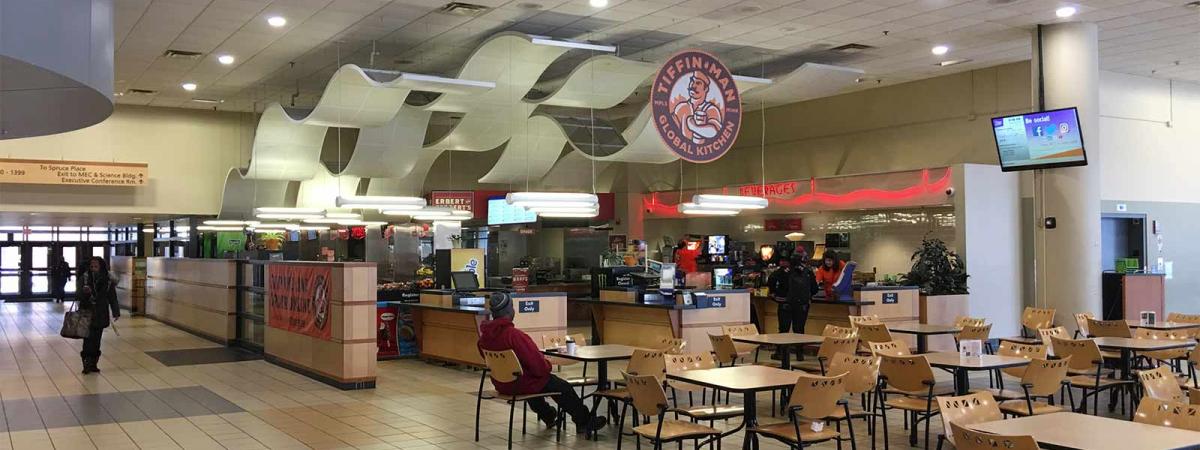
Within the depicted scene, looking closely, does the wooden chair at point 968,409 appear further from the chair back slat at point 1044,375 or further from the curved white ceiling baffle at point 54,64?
the curved white ceiling baffle at point 54,64

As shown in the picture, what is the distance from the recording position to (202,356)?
12992mm

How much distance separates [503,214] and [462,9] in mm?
9042

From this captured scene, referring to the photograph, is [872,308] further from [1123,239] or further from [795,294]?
[1123,239]

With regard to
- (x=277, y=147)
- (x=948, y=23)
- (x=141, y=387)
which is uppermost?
(x=948, y=23)

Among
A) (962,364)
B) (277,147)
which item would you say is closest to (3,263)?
(277,147)

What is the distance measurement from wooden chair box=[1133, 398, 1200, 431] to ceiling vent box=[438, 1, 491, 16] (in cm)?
743

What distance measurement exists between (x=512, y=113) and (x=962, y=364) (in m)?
7.59

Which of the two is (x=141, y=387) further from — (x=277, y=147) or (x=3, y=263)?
(x=3, y=263)

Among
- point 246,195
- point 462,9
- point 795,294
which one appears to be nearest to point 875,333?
point 795,294

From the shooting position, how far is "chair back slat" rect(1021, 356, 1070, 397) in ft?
21.2

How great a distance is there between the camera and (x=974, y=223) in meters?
13.2

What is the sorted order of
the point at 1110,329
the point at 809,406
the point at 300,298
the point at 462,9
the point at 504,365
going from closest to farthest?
the point at 809,406
the point at 504,365
the point at 1110,329
the point at 462,9
the point at 300,298

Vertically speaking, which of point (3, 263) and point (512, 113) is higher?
point (512, 113)

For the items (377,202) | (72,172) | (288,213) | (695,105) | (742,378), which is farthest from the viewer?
(72,172)
